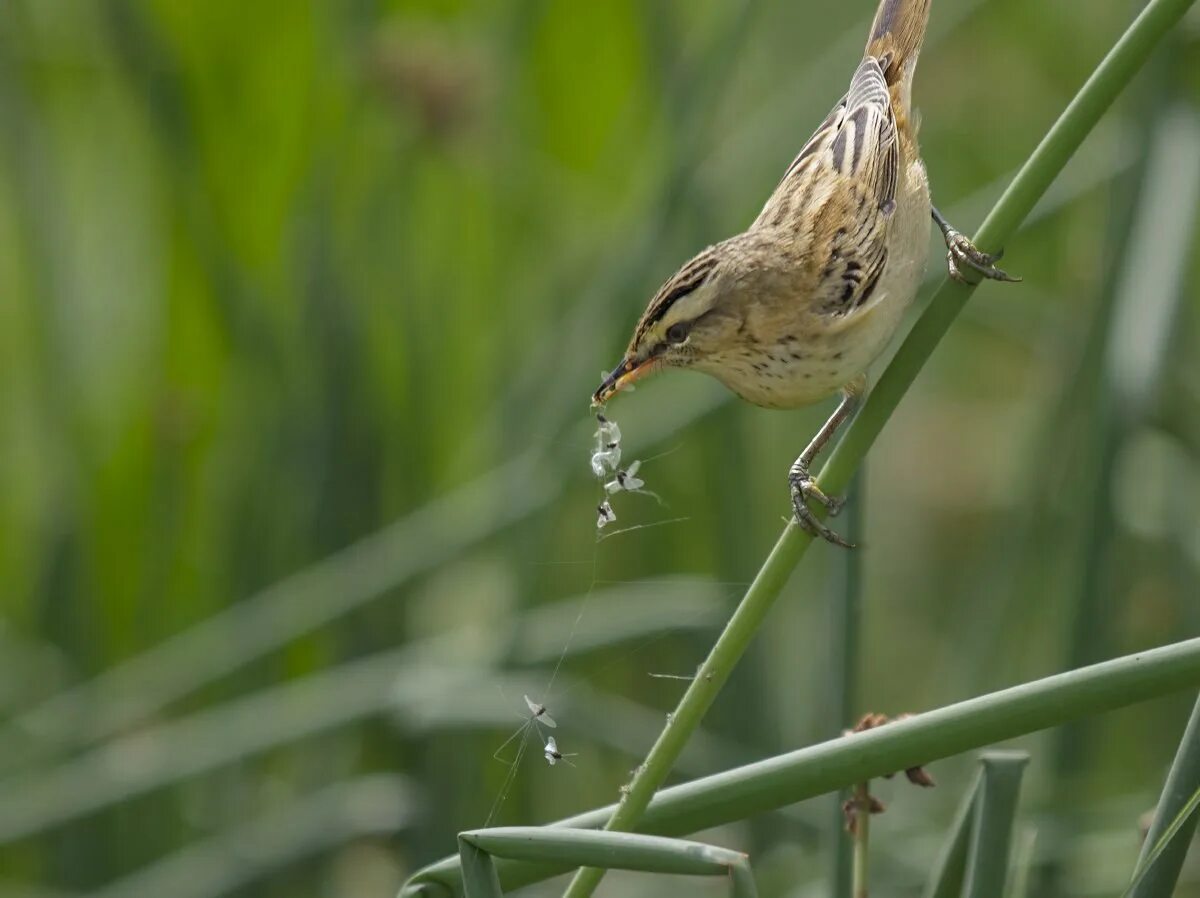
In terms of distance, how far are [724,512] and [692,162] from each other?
703mm

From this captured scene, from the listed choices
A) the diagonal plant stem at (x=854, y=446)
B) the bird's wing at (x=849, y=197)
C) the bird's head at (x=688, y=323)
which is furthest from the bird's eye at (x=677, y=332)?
the diagonal plant stem at (x=854, y=446)

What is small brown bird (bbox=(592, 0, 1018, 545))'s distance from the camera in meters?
2.01

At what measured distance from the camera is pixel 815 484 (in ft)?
4.91

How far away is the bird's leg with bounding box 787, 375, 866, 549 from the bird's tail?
529mm

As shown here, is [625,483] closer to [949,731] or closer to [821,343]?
[821,343]

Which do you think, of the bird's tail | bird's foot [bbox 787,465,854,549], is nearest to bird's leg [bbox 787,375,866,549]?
bird's foot [bbox 787,465,854,549]

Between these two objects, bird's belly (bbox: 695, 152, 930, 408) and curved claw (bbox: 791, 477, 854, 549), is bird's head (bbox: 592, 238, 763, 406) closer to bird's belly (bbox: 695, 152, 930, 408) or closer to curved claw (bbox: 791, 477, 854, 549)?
bird's belly (bbox: 695, 152, 930, 408)

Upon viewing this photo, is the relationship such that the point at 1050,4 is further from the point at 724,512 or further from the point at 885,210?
the point at 885,210

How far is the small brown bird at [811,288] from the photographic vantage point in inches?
79.2

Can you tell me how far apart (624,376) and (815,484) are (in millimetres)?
602

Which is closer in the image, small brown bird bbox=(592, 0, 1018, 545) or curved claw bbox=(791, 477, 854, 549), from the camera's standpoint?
curved claw bbox=(791, 477, 854, 549)

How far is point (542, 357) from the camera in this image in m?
3.60

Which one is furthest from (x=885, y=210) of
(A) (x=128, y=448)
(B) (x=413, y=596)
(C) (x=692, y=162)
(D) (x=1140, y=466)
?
(A) (x=128, y=448)

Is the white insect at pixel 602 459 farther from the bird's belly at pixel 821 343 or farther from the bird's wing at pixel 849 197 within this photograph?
the bird's wing at pixel 849 197
